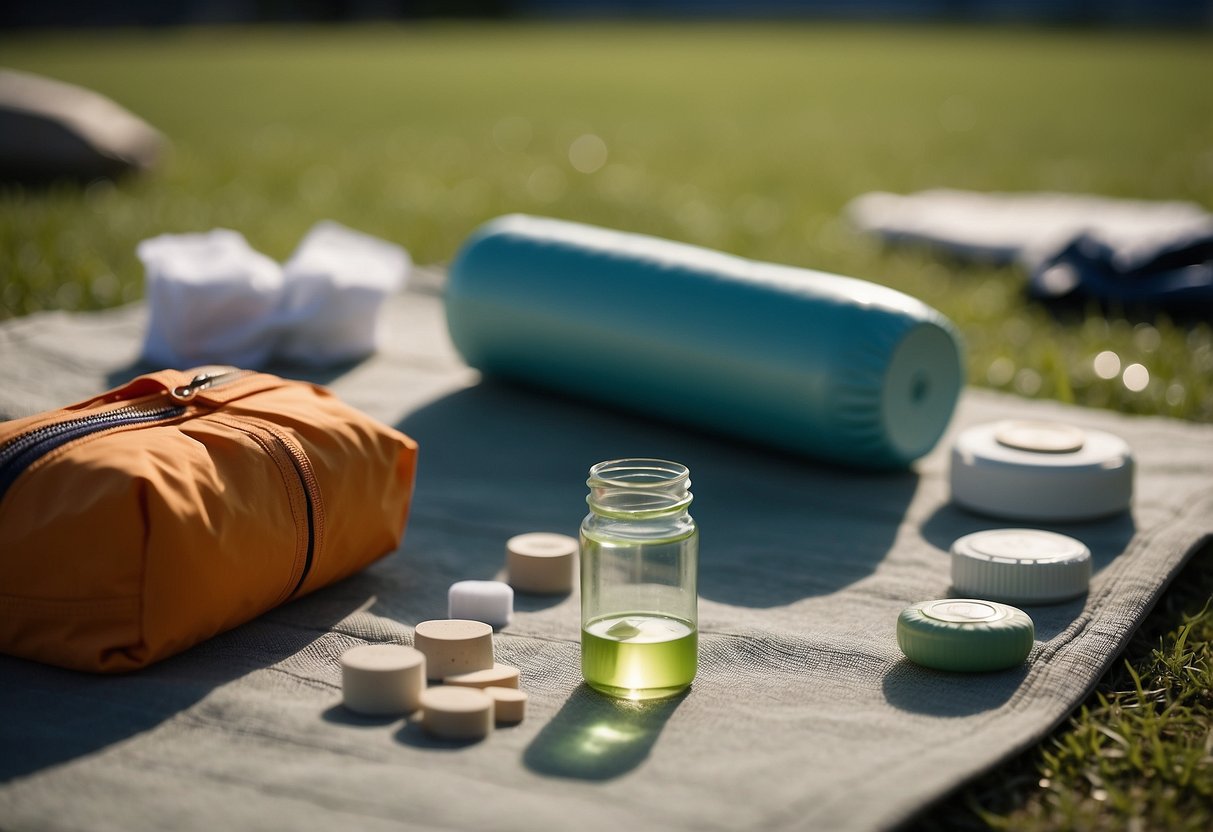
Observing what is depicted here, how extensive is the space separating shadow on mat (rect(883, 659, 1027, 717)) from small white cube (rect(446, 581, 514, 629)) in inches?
26.8

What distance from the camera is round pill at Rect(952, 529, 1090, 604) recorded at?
99.0 inches

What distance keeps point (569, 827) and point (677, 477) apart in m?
0.61

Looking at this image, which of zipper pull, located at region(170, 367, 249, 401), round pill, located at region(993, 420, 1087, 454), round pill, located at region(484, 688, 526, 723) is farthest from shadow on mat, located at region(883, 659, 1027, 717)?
zipper pull, located at region(170, 367, 249, 401)

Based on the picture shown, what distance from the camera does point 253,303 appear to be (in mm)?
3812

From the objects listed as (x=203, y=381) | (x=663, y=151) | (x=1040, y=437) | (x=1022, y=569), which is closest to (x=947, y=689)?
(x=1022, y=569)

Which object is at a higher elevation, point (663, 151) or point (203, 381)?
point (663, 151)

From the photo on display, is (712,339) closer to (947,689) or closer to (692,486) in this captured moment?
(692,486)

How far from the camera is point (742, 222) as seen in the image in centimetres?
650

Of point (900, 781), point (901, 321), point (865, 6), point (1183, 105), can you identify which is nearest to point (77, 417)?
point (900, 781)

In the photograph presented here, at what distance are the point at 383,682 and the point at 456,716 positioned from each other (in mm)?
134

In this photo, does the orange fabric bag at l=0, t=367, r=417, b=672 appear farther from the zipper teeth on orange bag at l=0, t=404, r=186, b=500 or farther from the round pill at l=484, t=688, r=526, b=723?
the round pill at l=484, t=688, r=526, b=723

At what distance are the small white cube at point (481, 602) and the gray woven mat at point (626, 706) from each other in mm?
46

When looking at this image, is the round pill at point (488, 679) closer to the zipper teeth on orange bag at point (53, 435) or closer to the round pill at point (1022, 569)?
the zipper teeth on orange bag at point (53, 435)

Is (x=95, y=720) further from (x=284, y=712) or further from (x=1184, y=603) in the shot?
(x=1184, y=603)
